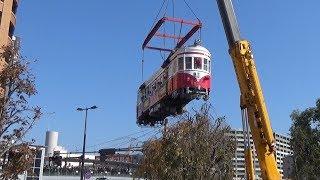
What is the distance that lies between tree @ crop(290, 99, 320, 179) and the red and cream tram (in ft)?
59.4

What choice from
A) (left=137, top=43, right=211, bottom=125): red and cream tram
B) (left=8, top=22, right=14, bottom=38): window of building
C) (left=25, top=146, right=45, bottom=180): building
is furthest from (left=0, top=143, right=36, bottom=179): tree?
(left=8, top=22, right=14, bottom=38): window of building

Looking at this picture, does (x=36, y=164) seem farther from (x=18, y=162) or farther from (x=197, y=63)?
(x=197, y=63)

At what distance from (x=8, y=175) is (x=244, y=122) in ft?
32.6

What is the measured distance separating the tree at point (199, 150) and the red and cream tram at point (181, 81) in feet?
5.10

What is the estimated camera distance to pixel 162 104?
35.0m

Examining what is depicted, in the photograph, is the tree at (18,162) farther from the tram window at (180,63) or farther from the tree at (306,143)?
the tree at (306,143)

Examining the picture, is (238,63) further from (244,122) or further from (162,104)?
(162,104)

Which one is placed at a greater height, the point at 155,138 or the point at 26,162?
the point at 155,138

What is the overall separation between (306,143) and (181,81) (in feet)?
72.3

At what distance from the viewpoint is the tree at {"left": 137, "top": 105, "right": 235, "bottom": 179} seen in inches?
1054

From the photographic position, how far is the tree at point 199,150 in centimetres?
2677

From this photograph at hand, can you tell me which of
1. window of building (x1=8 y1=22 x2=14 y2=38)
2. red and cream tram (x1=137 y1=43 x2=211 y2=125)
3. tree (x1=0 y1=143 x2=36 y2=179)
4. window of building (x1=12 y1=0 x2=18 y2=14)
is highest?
Result: window of building (x1=12 y1=0 x2=18 y2=14)

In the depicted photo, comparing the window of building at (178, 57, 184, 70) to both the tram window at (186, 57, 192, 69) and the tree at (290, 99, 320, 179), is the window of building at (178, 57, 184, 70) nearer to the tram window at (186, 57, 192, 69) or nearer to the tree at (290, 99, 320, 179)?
the tram window at (186, 57, 192, 69)

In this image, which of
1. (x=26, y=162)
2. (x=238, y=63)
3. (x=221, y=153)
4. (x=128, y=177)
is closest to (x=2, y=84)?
(x=26, y=162)
